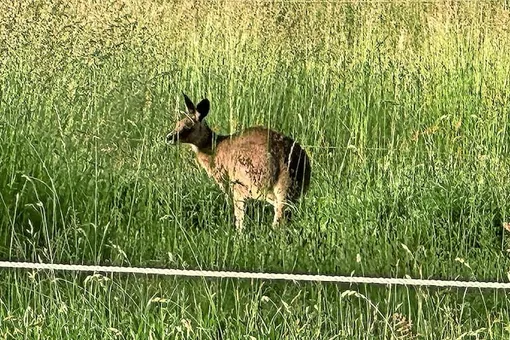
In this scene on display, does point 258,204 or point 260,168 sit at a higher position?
point 260,168

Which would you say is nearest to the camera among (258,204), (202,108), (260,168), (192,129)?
(258,204)

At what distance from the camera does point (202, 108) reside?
5.21 metres

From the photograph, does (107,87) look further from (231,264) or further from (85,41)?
(231,264)

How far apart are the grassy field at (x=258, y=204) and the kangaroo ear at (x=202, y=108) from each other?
115 millimetres

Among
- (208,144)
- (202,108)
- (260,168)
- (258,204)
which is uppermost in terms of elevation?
(202,108)

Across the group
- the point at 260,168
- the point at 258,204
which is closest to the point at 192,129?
the point at 260,168

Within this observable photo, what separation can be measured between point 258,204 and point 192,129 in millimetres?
626

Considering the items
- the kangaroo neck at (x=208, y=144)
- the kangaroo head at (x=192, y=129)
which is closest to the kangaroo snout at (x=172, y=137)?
the kangaroo head at (x=192, y=129)

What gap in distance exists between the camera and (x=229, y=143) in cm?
521

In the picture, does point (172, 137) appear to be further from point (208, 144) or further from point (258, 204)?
point (258, 204)

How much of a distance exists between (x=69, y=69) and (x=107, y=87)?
0.19m

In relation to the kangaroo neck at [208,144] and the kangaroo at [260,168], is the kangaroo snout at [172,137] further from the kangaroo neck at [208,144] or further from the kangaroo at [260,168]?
the kangaroo neck at [208,144]

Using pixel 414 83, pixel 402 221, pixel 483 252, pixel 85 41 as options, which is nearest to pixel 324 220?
pixel 402 221

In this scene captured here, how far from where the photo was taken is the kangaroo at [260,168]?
4.95 m
